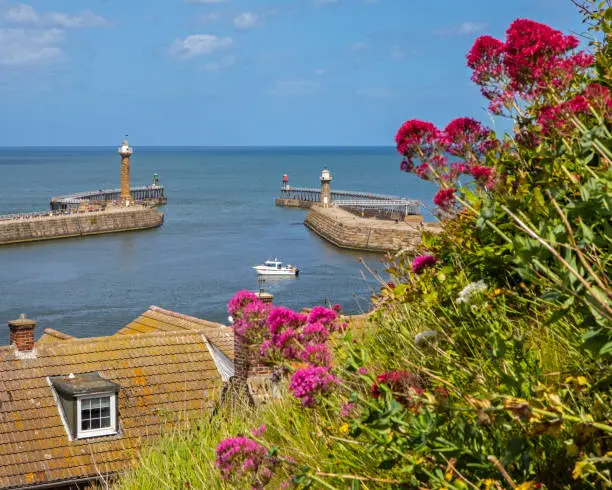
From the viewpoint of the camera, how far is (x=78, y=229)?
81.8 m

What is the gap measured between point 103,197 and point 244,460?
114454 millimetres

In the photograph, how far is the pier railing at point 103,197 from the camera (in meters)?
100

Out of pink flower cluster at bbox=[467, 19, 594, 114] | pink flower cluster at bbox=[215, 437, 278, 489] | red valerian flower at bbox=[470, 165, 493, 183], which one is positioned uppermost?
pink flower cluster at bbox=[467, 19, 594, 114]

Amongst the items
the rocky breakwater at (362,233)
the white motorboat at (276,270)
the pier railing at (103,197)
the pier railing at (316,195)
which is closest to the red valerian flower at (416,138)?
the white motorboat at (276,270)

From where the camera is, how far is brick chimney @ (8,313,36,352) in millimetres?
13695

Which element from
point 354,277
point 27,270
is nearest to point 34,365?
point 354,277

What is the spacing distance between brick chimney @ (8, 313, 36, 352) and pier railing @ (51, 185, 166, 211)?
82850 mm

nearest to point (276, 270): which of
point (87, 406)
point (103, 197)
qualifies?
point (87, 406)

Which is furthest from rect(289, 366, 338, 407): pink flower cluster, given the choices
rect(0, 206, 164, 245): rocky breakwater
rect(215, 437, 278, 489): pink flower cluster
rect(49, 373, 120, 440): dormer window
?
rect(0, 206, 164, 245): rocky breakwater

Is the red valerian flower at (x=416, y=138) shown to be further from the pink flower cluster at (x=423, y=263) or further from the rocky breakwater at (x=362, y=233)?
the rocky breakwater at (x=362, y=233)

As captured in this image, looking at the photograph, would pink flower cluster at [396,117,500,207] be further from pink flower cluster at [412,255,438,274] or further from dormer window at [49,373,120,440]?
dormer window at [49,373,120,440]

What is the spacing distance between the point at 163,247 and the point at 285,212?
3745 cm

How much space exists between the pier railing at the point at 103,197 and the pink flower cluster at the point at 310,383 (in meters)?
93.7

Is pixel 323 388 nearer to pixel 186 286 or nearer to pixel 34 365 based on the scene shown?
pixel 34 365
